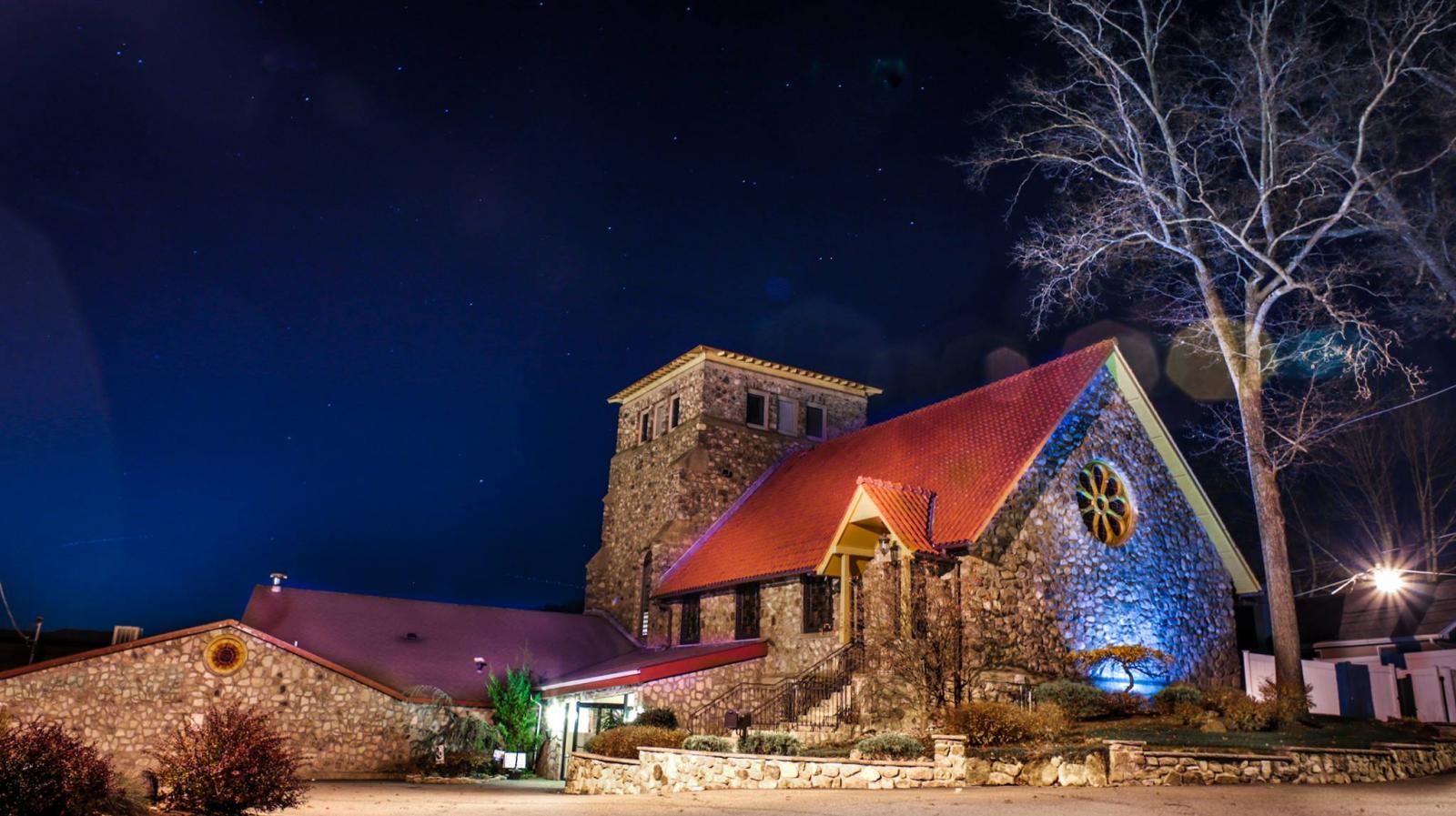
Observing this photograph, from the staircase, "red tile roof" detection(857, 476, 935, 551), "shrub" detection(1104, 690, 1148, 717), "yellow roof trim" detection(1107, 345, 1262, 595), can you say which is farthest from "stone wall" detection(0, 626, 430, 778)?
"yellow roof trim" detection(1107, 345, 1262, 595)

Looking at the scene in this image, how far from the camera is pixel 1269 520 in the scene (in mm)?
20891

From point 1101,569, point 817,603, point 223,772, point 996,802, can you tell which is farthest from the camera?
point 817,603

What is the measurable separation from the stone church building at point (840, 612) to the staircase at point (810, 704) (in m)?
0.05

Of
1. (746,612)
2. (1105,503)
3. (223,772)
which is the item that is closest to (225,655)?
(746,612)

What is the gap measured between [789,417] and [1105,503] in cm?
1238

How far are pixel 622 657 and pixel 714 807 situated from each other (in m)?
15.5

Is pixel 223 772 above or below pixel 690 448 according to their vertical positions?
below

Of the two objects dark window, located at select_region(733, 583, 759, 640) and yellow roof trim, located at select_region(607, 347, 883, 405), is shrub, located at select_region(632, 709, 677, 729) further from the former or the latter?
yellow roof trim, located at select_region(607, 347, 883, 405)

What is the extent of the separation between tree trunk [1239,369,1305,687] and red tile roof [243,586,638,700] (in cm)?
1612

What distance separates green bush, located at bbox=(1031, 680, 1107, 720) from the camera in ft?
55.3

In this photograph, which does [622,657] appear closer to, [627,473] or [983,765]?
[627,473]

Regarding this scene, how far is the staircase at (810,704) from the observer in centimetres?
1753

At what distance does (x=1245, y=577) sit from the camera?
75.0 feet

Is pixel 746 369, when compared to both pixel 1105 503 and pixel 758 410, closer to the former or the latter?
pixel 758 410
